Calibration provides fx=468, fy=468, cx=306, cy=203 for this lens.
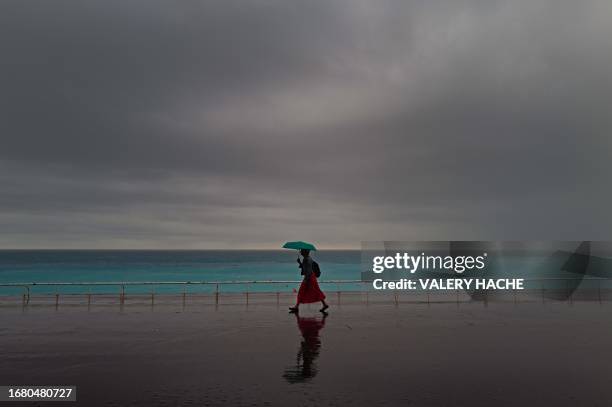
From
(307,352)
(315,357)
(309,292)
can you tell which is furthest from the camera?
(309,292)

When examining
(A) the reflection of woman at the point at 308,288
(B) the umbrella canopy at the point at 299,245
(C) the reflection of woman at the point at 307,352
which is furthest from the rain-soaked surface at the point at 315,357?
(B) the umbrella canopy at the point at 299,245

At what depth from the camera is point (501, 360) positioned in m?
8.90

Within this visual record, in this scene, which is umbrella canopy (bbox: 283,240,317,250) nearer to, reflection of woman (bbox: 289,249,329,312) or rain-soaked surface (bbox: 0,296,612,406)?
reflection of woman (bbox: 289,249,329,312)

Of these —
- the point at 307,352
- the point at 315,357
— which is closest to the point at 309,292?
the point at 307,352

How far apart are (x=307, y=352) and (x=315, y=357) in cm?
46

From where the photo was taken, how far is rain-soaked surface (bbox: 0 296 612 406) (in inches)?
268

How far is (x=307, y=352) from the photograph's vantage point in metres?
9.55

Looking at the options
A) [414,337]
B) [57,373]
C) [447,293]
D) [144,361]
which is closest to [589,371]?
[414,337]

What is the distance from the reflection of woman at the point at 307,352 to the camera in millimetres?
7789

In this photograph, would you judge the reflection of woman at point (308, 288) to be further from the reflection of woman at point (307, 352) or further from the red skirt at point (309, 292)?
the reflection of woman at point (307, 352)

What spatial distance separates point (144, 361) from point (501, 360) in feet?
22.2

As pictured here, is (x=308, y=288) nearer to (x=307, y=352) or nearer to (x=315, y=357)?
(x=307, y=352)

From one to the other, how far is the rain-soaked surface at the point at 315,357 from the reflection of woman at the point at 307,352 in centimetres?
3

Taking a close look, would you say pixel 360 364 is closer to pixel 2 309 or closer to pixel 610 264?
pixel 2 309
